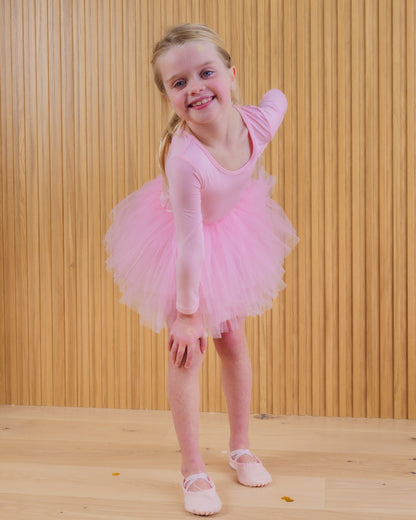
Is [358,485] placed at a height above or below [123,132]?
below

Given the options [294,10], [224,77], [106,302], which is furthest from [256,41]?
[106,302]

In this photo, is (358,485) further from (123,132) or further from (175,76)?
(123,132)

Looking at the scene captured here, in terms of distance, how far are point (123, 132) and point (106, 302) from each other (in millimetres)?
548

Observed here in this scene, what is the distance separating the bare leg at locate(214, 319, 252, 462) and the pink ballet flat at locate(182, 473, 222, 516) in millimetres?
201

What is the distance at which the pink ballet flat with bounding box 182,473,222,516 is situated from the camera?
1268 millimetres

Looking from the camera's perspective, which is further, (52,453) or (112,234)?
(52,453)

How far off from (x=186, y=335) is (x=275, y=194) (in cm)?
76

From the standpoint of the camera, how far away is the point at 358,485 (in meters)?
1.39

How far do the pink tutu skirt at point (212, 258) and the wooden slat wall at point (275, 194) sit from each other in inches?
16.2

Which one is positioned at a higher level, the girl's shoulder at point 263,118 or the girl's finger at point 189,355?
the girl's shoulder at point 263,118

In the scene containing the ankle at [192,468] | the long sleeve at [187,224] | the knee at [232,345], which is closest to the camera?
the long sleeve at [187,224]

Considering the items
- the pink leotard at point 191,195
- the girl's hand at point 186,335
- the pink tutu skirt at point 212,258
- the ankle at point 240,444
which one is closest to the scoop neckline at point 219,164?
the pink leotard at point 191,195

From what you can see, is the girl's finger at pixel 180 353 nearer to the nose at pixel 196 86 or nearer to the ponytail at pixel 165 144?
the ponytail at pixel 165 144

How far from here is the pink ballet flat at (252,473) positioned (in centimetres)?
140
